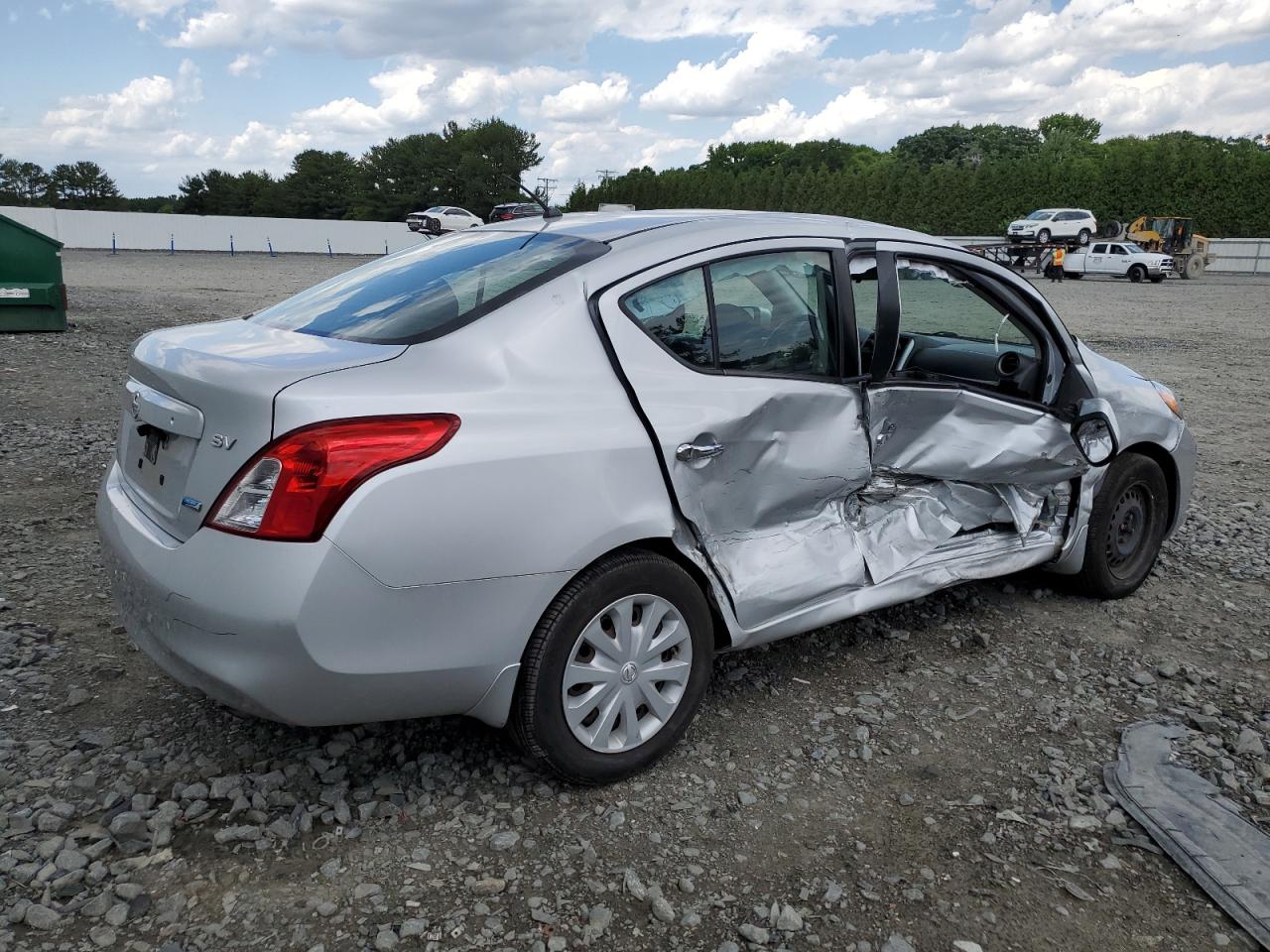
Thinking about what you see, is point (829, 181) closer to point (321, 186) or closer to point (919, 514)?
point (321, 186)

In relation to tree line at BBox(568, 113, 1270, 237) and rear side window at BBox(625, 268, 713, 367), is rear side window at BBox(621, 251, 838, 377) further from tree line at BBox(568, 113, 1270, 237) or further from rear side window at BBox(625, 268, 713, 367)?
tree line at BBox(568, 113, 1270, 237)

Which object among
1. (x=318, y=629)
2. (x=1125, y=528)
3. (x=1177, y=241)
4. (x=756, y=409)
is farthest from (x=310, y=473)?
(x=1177, y=241)

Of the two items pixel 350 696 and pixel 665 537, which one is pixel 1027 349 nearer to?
pixel 665 537

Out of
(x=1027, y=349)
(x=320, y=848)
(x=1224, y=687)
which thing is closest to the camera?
(x=320, y=848)

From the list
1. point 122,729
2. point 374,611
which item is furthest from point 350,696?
point 122,729

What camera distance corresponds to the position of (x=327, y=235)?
48.3 metres

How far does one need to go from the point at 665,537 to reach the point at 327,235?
160ft

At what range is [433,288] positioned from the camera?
327 centimetres

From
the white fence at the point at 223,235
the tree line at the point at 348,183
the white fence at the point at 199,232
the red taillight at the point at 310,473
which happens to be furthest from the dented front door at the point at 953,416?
the tree line at the point at 348,183

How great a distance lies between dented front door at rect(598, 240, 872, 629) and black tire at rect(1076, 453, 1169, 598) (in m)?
1.46

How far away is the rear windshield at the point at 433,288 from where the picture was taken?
300 centimetres

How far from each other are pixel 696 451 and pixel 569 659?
71 cm

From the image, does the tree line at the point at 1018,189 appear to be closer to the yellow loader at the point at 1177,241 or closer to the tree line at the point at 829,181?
the tree line at the point at 829,181

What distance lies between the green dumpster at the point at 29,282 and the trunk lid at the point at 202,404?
11149 mm
